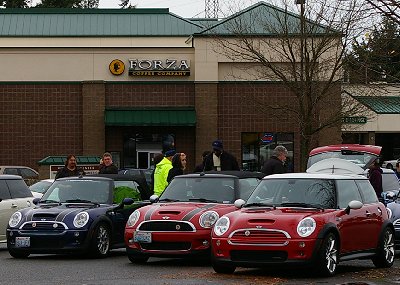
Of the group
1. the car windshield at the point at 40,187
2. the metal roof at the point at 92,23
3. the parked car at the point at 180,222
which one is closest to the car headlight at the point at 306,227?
the parked car at the point at 180,222

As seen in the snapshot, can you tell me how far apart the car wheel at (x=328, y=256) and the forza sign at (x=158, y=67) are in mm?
35326

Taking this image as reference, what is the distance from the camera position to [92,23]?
5234cm

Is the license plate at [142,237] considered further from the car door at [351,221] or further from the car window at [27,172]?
the car window at [27,172]

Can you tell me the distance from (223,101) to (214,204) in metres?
33.1

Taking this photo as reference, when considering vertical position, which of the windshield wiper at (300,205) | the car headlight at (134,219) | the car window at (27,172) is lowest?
the car window at (27,172)

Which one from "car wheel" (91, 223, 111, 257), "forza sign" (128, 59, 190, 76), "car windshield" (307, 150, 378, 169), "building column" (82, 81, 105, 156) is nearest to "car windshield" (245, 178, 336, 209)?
"car wheel" (91, 223, 111, 257)

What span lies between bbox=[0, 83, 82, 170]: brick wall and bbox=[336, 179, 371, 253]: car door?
113 feet

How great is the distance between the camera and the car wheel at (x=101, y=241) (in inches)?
719

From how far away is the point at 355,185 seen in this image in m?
16.4

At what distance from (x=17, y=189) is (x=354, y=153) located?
11.1 m

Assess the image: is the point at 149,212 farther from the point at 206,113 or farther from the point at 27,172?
the point at 206,113

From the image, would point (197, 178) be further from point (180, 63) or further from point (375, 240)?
point (180, 63)

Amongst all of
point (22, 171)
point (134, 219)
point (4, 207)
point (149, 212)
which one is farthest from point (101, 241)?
point (22, 171)

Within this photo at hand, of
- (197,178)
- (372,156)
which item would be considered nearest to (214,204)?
(197,178)
